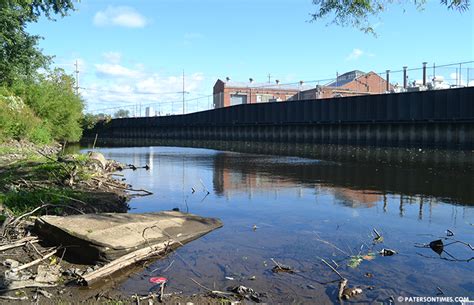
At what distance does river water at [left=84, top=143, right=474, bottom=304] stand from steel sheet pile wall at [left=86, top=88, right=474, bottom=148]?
20080 millimetres

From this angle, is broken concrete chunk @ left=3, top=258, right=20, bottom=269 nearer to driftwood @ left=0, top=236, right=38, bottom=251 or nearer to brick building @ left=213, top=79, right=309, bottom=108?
driftwood @ left=0, top=236, right=38, bottom=251

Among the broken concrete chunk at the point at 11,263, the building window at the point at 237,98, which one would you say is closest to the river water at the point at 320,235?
the broken concrete chunk at the point at 11,263

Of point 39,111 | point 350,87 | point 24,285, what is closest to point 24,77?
point 39,111

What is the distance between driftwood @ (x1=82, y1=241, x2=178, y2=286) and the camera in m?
6.77

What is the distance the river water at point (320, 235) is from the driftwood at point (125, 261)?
0.24 meters

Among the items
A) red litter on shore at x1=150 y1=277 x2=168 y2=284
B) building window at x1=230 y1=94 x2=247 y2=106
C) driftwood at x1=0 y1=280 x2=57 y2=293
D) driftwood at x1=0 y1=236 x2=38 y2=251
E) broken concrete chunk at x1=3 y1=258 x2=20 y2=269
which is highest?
building window at x1=230 y1=94 x2=247 y2=106

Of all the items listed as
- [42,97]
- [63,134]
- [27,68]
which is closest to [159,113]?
[63,134]

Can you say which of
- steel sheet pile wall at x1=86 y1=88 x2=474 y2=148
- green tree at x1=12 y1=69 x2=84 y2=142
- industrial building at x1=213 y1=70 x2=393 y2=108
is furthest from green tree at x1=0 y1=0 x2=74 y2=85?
industrial building at x1=213 y1=70 x2=393 y2=108

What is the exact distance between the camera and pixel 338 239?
9766mm

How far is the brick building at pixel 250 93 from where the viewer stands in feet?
306

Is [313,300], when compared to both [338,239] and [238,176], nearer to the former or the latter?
[338,239]

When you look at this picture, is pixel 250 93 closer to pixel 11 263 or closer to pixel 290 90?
pixel 290 90

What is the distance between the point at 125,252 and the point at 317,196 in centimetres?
923

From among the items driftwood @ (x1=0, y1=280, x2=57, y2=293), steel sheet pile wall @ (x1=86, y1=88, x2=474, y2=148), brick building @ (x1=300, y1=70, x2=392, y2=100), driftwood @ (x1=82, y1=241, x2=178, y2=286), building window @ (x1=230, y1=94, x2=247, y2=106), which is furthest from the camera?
building window @ (x1=230, y1=94, x2=247, y2=106)
